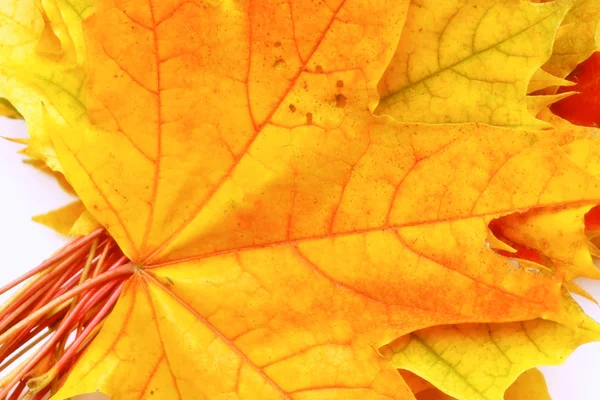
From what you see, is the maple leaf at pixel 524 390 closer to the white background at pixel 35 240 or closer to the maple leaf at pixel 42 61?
the white background at pixel 35 240

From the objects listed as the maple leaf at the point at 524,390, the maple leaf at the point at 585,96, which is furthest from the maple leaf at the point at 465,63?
the maple leaf at the point at 524,390

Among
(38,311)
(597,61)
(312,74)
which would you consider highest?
(597,61)

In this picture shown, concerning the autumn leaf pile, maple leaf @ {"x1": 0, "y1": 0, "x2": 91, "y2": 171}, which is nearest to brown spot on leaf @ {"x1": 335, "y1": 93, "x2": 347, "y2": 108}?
the autumn leaf pile

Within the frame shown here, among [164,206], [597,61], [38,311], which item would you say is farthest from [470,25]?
[38,311]

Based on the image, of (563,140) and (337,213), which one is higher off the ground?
(563,140)

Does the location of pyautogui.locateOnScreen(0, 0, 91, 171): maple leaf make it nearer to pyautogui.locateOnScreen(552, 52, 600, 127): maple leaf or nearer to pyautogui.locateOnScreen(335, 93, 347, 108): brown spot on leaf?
pyautogui.locateOnScreen(335, 93, 347, 108): brown spot on leaf

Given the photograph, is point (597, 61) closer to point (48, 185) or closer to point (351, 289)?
point (351, 289)
